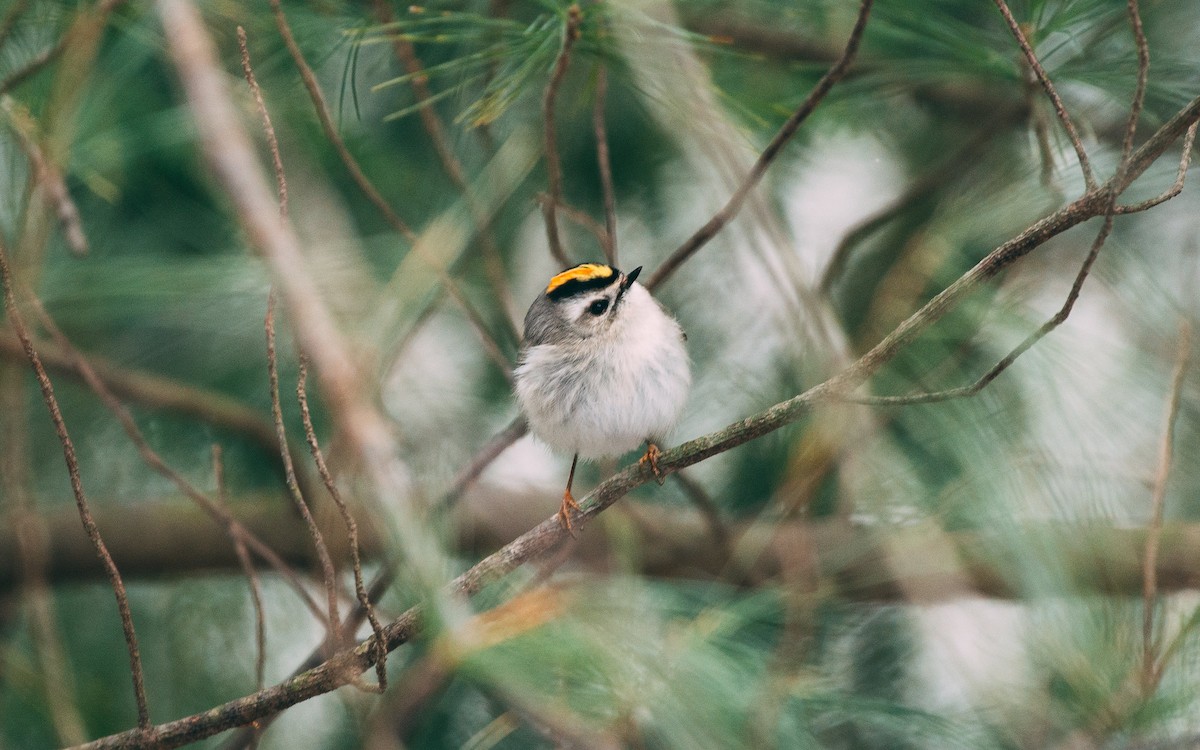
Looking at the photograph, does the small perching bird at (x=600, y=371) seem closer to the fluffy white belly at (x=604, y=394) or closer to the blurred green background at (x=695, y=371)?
the fluffy white belly at (x=604, y=394)

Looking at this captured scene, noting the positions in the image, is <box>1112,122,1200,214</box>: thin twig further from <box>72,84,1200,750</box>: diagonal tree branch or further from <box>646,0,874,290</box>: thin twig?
<box>646,0,874,290</box>: thin twig

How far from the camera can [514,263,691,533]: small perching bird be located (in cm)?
195

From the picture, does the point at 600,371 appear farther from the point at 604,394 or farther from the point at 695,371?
the point at 695,371

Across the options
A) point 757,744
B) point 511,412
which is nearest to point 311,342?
point 757,744

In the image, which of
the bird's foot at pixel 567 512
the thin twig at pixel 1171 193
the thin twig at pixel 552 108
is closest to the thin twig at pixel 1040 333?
the thin twig at pixel 1171 193

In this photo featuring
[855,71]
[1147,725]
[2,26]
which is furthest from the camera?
[855,71]

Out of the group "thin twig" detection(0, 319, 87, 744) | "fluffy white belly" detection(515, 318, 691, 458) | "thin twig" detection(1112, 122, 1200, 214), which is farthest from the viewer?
"thin twig" detection(0, 319, 87, 744)

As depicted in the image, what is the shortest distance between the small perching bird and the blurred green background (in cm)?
19

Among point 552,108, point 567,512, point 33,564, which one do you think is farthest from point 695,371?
point 33,564

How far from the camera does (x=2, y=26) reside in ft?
6.48

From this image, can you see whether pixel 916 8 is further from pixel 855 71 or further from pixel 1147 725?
pixel 1147 725

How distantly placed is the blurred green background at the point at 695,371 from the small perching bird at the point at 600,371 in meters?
0.19

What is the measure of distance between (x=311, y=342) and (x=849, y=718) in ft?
3.77

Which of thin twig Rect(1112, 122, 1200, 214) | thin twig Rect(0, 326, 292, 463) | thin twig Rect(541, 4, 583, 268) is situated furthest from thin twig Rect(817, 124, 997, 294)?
thin twig Rect(0, 326, 292, 463)
